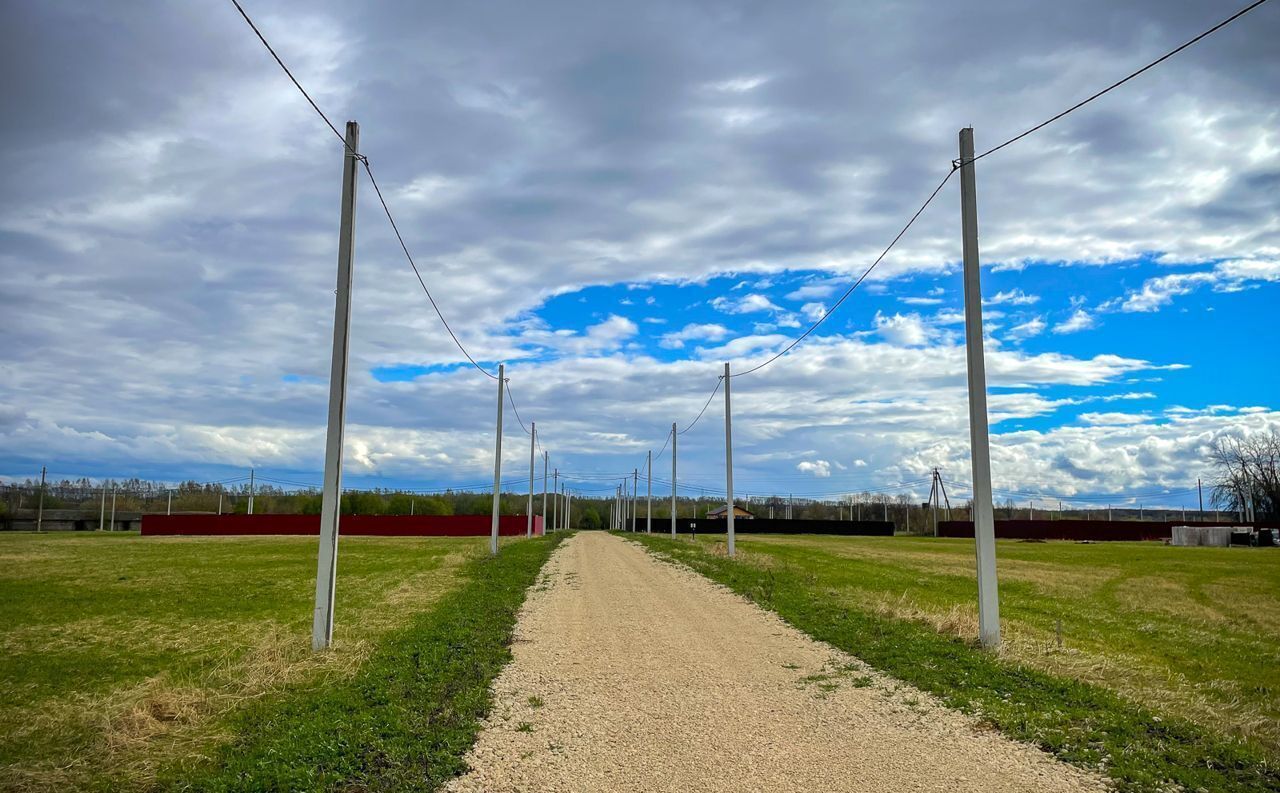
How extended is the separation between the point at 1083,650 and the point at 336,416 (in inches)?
442

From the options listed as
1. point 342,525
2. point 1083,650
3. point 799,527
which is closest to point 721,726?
point 1083,650

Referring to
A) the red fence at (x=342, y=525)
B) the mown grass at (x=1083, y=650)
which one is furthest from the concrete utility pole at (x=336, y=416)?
the red fence at (x=342, y=525)

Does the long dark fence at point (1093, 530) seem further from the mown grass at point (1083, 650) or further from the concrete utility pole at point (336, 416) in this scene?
the concrete utility pole at point (336, 416)

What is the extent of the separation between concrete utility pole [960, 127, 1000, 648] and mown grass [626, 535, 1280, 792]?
0.59 metres

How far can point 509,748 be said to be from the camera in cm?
670

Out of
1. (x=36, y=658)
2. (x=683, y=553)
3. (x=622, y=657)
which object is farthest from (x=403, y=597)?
(x=683, y=553)

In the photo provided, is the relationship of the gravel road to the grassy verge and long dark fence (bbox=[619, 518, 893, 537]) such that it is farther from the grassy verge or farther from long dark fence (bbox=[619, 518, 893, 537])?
long dark fence (bbox=[619, 518, 893, 537])

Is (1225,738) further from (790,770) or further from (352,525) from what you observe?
(352,525)

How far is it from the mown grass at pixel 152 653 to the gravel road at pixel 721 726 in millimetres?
2228

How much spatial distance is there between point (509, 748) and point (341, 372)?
6560 millimetres

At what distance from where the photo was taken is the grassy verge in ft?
19.0

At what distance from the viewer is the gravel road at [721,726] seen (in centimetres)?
597

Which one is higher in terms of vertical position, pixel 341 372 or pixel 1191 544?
pixel 341 372

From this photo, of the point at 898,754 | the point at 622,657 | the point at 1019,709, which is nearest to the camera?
the point at 898,754
